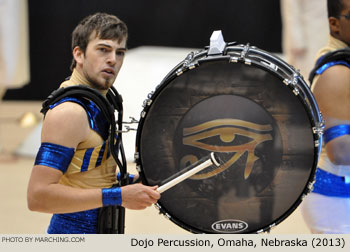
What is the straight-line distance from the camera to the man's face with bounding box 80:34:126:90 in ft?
8.35

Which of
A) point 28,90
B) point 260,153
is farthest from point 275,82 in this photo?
point 28,90

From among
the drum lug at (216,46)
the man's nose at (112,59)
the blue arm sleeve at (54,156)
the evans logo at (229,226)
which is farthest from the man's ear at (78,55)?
the evans logo at (229,226)

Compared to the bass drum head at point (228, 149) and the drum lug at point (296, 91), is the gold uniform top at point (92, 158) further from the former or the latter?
the drum lug at point (296, 91)

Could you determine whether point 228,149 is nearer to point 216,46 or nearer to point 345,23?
point 216,46

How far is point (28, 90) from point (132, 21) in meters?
2.23

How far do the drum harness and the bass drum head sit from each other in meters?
0.09

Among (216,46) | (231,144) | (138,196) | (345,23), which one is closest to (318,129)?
(231,144)

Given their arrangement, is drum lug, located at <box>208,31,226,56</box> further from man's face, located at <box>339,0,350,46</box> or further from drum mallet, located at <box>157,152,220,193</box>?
man's face, located at <box>339,0,350,46</box>

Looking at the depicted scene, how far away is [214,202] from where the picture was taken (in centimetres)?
257

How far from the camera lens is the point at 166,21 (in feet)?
Result: 32.4

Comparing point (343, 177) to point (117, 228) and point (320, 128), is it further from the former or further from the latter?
point (117, 228)

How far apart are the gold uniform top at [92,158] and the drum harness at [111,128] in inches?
1.1

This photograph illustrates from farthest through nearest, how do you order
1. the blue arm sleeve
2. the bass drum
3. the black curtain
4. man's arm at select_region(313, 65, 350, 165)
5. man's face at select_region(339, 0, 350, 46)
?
the black curtain, man's face at select_region(339, 0, 350, 46), man's arm at select_region(313, 65, 350, 165), the bass drum, the blue arm sleeve

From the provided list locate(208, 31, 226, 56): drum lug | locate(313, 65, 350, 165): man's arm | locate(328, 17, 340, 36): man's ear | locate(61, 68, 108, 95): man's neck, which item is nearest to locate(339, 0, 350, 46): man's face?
locate(328, 17, 340, 36): man's ear
